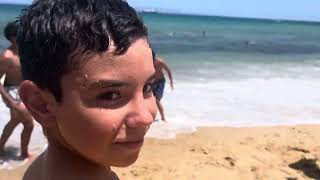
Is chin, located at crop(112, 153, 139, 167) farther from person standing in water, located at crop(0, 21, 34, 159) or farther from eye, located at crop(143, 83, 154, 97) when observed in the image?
person standing in water, located at crop(0, 21, 34, 159)

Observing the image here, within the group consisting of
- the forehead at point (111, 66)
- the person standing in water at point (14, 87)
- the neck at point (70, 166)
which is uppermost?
the forehead at point (111, 66)

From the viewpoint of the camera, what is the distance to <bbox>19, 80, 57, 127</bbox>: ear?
4.04 ft

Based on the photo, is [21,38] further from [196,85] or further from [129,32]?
[196,85]

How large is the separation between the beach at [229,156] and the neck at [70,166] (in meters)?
3.49

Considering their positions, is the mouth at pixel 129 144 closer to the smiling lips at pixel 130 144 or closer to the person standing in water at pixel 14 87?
the smiling lips at pixel 130 144

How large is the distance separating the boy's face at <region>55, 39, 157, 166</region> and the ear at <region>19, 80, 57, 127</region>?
25 mm

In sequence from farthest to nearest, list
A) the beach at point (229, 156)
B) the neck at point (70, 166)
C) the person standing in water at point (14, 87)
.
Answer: the person standing in water at point (14, 87)
the beach at point (229, 156)
the neck at point (70, 166)

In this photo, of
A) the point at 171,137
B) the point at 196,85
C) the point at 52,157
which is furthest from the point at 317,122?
the point at 52,157

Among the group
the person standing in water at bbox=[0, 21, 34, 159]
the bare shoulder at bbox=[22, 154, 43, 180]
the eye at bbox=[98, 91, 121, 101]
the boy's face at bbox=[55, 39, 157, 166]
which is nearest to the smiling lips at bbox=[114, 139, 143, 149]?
the boy's face at bbox=[55, 39, 157, 166]

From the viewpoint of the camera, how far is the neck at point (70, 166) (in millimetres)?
1334

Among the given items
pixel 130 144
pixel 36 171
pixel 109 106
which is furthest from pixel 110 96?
pixel 36 171

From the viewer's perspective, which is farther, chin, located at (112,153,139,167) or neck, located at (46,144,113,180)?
neck, located at (46,144,113,180)

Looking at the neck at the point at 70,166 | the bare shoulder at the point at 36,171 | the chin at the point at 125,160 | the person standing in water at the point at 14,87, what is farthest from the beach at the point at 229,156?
the chin at the point at 125,160

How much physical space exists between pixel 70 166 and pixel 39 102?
191 millimetres
